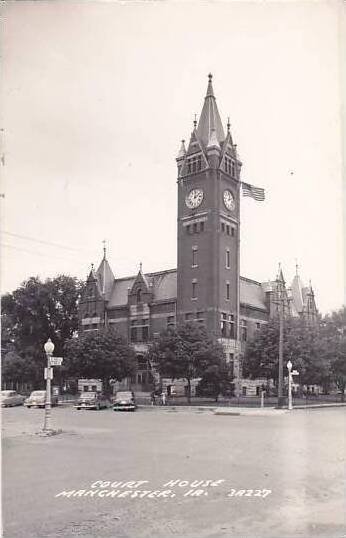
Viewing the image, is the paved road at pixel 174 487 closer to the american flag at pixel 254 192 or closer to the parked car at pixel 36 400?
the american flag at pixel 254 192

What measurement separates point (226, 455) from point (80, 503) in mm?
6073

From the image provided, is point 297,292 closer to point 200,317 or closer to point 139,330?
point 139,330

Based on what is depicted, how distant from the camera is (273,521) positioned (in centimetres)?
820

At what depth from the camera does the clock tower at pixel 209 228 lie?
55531 millimetres

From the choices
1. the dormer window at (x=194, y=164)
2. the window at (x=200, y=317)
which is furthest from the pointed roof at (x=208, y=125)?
the window at (x=200, y=317)

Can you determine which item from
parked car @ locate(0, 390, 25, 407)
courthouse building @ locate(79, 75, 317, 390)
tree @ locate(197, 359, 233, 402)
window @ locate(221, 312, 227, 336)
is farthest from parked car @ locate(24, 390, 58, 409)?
window @ locate(221, 312, 227, 336)

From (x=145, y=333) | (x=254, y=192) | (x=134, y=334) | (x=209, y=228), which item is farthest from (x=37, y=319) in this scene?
(x=254, y=192)

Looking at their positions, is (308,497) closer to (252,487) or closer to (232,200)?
(252,487)

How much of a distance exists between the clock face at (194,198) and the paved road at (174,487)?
40370 mm

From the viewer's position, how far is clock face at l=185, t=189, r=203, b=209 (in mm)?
56906

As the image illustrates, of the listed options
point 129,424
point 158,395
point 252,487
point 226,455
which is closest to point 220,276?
point 158,395

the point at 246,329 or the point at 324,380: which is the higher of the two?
the point at 246,329

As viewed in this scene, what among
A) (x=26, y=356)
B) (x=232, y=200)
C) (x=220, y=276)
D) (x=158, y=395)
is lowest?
(x=158, y=395)

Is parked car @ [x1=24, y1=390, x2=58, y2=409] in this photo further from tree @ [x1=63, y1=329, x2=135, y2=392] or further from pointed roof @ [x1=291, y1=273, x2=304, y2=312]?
pointed roof @ [x1=291, y1=273, x2=304, y2=312]
